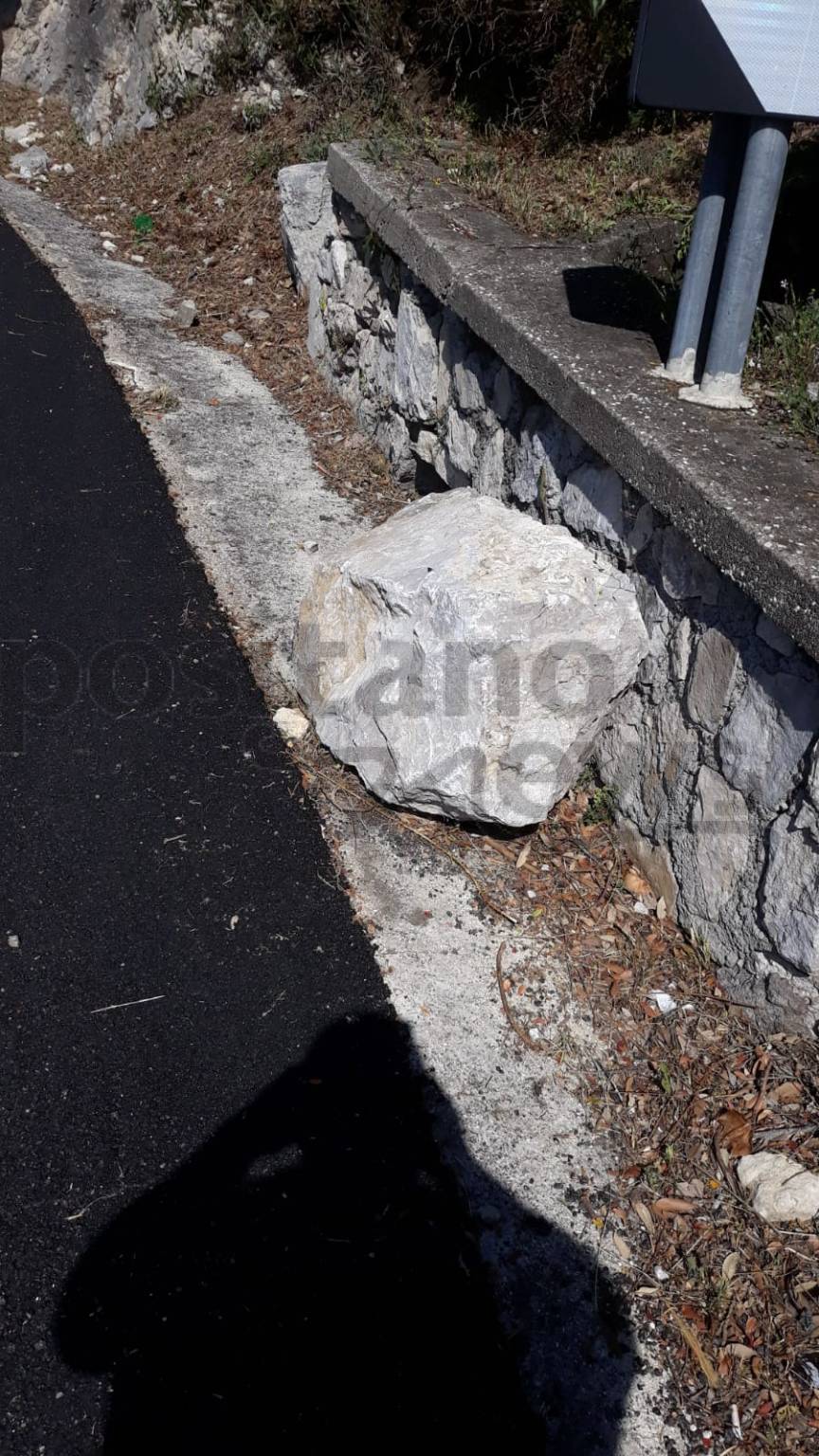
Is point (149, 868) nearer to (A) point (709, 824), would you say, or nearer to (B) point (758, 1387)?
(A) point (709, 824)

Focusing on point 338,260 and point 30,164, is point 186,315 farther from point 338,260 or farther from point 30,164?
point 30,164

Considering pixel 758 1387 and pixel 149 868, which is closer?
pixel 758 1387

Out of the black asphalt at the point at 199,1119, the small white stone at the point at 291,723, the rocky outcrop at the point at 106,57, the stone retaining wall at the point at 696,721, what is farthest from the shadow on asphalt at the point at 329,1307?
the rocky outcrop at the point at 106,57

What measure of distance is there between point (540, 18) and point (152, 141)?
15.3 feet

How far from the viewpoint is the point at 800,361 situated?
3.54 metres

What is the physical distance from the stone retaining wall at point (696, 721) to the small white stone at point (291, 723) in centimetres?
103

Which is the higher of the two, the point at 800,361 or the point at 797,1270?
the point at 800,361

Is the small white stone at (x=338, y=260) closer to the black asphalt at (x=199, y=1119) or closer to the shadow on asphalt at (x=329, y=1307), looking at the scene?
the black asphalt at (x=199, y=1119)

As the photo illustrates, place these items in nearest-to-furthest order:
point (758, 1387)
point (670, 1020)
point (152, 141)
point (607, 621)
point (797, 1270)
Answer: point (758, 1387) → point (797, 1270) → point (670, 1020) → point (607, 621) → point (152, 141)

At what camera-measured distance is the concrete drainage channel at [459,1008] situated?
2344 mm

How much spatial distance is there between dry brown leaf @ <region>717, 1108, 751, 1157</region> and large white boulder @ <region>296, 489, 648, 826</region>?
3.38 ft

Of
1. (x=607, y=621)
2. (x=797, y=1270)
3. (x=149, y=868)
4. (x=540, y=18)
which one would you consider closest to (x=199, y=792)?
(x=149, y=868)

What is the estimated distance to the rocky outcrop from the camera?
31.3 ft

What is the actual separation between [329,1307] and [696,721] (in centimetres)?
174
